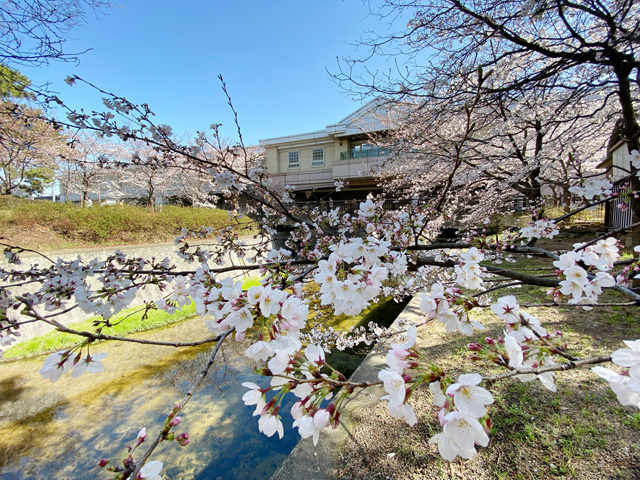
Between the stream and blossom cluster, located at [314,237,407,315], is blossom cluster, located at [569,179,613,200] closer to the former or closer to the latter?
blossom cluster, located at [314,237,407,315]

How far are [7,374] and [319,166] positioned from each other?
15.9m

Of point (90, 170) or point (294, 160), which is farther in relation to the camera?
point (294, 160)

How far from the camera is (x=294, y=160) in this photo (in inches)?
731

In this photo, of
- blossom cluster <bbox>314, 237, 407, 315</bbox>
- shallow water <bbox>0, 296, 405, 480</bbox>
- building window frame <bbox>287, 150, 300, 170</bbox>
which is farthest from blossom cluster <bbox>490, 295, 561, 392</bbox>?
building window frame <bbox>287, 150, 300, 170</bbox>

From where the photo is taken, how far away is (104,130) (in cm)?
198

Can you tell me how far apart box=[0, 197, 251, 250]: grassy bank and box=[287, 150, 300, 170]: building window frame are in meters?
11.2

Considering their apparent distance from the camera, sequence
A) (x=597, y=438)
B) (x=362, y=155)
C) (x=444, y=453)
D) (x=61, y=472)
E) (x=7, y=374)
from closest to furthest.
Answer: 1. (x=444, y=453)
2. (x=597, y=438)
3. (x=61, y=472)
4. (x=7, y=374)
5. (x=362, y=155)

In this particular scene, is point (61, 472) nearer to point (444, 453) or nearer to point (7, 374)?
point (7, 374)

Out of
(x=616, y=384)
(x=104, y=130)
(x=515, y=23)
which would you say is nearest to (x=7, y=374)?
(x=104, y=130)

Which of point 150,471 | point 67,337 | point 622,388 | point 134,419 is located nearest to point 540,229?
point 622,388

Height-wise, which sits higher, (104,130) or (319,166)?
(319,166)

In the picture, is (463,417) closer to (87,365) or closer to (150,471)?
(150,471)

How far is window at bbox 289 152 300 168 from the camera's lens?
18.4 metres

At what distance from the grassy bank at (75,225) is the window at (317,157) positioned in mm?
11088
